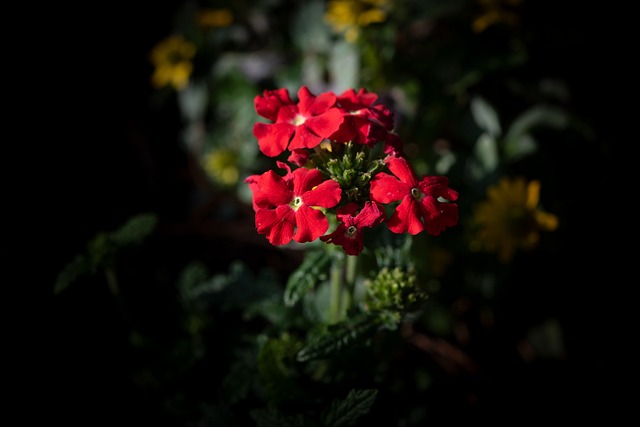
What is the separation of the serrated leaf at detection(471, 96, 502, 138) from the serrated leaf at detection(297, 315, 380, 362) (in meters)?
0.88

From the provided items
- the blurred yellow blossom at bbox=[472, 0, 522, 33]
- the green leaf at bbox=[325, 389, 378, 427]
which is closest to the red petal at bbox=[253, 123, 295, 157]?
the green leaf at bbox=[325, 389, 378, 427]

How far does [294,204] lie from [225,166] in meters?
1.07

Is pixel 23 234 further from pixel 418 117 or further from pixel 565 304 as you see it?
pixel 565 304

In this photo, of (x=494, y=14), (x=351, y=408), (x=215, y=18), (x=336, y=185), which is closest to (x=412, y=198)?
(x=336, y=185)

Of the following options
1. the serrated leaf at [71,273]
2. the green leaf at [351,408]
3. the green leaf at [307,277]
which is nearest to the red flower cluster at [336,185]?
the green leaf at [307,277]

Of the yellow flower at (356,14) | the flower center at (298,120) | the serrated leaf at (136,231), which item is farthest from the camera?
the yellow flower at (356,14)

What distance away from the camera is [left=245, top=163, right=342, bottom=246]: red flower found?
77cm

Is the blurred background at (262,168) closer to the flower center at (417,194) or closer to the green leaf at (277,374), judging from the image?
the green leaf at (277,374)

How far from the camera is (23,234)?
155 centimetres

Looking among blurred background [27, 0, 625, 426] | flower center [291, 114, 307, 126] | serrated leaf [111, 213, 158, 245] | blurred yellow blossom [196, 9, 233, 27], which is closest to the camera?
flower center [291, 114, 307, 126]

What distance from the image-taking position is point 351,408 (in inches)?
34.5

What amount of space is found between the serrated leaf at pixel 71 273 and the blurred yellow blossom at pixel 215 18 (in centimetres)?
108

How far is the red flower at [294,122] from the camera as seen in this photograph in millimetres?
820

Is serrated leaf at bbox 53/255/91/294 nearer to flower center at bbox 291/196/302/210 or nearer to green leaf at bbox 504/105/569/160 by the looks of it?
flower center at bbox 291/196/302/210
